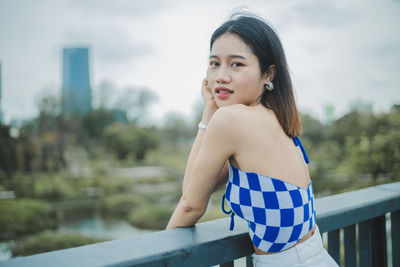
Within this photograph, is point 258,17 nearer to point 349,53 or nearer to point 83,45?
point 349,53

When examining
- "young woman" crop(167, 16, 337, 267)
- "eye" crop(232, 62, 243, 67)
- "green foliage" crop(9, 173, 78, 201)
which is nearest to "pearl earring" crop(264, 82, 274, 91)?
"young woman" crop(167, 16, 337, 267)

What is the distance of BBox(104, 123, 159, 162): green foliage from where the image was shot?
71.0 ft

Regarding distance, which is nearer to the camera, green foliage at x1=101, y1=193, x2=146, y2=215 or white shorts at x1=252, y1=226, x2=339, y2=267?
white shorts at x1=252, y1=226, x2=339, y2=267

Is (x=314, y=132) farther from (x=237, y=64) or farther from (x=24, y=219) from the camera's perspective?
(x=237, y=64)

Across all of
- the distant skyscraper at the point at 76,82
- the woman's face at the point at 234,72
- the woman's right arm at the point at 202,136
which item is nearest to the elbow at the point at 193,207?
the woman's right arm at the point at 202,136

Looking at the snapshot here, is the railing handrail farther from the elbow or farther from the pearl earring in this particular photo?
the pearl earring

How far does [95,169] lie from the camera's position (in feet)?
61.9

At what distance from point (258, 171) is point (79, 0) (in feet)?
87.0

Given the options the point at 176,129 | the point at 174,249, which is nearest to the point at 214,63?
the point at 174,249

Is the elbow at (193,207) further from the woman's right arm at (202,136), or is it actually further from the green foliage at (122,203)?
the green foliage at (122,203)

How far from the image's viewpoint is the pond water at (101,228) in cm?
1184

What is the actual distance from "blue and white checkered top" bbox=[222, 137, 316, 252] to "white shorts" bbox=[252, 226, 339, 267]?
0.02 m

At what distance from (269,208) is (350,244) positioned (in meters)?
0.60

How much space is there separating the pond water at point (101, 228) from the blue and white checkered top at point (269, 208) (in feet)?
36.5
